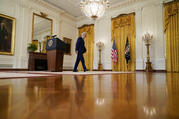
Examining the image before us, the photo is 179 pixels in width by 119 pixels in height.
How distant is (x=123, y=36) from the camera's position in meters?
5.88

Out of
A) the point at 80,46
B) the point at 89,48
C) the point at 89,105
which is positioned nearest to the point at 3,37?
the point at 80,46

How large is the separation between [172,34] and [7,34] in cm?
658

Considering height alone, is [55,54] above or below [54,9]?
below

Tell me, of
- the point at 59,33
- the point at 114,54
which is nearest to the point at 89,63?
the point at 114,54

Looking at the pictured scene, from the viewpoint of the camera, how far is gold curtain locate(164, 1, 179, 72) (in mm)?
4574

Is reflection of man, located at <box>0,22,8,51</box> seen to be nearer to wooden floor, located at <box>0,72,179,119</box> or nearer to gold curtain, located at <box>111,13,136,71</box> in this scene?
gold curtain, located at <box>111,13,136,71</box>

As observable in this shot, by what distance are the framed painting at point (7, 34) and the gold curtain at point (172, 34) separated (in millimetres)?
6258

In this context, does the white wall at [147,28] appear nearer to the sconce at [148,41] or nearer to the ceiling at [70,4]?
the sconce at [148,41]

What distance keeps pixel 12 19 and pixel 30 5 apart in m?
1.15

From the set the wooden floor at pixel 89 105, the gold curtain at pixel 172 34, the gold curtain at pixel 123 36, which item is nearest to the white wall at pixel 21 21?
the gold curtain at pixel 123 36

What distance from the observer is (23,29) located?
17.0 ft

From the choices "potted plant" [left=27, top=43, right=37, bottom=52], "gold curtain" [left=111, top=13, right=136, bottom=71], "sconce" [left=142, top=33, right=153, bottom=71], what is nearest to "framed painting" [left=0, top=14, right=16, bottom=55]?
"potted plant" [left=27, top=43, right=37, bottom=52]

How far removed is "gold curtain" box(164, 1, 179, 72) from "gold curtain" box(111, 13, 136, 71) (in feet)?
4.30

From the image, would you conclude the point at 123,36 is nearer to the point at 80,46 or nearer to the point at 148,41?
the point at 148,41
